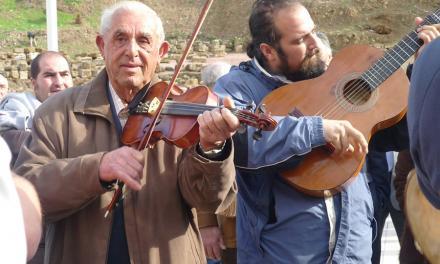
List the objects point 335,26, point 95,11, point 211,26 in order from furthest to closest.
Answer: point 95,11
point 211,26
point 335,26

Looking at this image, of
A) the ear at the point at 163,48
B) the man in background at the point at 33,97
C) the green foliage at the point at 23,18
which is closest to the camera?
the ear at the point at 163,48

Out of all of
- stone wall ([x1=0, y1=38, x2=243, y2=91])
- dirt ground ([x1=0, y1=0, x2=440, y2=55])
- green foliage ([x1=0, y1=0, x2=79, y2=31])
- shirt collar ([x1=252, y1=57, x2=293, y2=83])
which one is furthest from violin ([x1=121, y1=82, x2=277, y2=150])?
green foliage ([x1=0, y1=0, x2=79, y2=31])

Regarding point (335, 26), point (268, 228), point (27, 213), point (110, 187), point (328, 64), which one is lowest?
point (335, 26)

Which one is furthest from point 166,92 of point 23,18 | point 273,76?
point 23,18

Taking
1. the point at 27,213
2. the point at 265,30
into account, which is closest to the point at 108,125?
the point at 265,30

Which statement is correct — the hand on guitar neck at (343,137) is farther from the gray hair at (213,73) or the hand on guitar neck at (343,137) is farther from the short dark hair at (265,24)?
the gray hair at (213,73)

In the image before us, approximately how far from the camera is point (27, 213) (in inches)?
54.9

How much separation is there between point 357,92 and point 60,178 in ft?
4.36

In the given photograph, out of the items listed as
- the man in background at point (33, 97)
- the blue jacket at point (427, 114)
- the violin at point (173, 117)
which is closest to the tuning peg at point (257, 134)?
the violin at point (173, 117)

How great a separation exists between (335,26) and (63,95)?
28.4 m

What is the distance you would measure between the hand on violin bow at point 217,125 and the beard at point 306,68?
0.81 metres

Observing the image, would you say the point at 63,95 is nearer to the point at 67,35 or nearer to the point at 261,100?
the point at 261,100

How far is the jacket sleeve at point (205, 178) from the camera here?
8.14 ft

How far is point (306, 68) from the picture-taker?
3.13 metres
